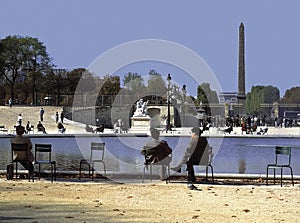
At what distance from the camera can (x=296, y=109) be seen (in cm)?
10469

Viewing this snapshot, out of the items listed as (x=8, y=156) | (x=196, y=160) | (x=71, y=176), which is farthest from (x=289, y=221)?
(x=8, y=156)

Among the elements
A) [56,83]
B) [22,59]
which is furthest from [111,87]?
[22,59]

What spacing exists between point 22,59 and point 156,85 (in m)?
20.1

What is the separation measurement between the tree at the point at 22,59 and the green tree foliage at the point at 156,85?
1648 cm

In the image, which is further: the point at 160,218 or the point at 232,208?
the point at 232,208

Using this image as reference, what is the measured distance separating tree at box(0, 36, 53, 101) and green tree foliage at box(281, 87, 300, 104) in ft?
200

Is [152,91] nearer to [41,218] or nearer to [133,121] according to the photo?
[133,121]

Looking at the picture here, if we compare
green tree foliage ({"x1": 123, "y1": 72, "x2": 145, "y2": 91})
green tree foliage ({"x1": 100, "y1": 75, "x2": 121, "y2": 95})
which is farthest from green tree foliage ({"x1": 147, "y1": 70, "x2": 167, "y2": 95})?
green tree foliage ({"x1": 100, "y1": 75, "x2": 121, "y2": 95})

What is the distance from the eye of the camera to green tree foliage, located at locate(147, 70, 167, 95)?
6889 centimetres

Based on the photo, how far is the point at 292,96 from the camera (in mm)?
143250

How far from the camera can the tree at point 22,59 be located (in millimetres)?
83637

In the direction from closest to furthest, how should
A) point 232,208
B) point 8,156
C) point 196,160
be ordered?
point 232,208 → point 196,160 → point 8,156

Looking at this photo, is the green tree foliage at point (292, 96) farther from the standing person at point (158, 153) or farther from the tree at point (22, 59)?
the standing person at point (158, 153)

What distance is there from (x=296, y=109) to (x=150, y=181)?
92281 mm
